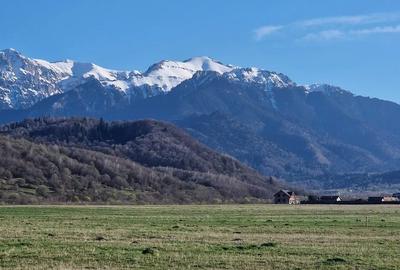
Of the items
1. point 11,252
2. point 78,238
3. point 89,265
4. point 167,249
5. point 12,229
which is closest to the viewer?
point 89,265

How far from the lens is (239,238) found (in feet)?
149

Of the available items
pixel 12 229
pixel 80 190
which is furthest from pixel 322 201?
pixel 12 229

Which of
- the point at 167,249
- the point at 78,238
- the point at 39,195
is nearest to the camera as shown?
the point at 167,249

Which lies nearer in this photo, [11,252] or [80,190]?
[11,252]

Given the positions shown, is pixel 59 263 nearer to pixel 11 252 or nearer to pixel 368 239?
pixel 11 252

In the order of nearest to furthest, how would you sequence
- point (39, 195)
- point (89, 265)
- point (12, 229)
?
1. point (89, 265)
2. point (12, 229)
3. point (39, 195)

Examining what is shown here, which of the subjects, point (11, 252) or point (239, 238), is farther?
point (239, 238)

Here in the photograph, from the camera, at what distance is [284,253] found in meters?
35.9

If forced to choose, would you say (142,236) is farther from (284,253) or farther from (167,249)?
(284,253)

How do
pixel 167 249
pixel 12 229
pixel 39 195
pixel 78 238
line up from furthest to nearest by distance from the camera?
pixel 39 195 → pixel 12 229 → pixel 78 238 → pixel 167 249

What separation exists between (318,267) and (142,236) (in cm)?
1682

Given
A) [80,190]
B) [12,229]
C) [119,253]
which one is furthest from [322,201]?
[119,253]

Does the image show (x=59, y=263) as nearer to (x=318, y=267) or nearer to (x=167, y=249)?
(x=167, y=249)

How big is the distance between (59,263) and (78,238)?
11782 mm
